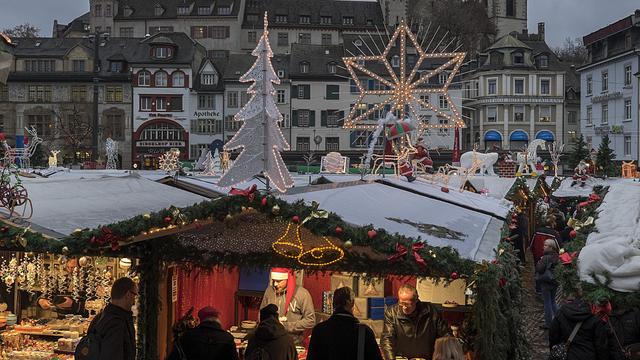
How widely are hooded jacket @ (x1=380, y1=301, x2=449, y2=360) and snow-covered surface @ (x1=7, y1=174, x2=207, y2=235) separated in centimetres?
337

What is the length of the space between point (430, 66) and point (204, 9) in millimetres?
27272

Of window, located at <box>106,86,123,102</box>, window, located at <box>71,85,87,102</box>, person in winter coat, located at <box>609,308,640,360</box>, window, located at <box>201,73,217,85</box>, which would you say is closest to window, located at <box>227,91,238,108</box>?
window, located at <box>201,73,217,85</box>

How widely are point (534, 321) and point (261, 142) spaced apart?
7.20 m

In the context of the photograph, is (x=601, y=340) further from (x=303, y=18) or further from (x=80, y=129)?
(x=303, y=18)

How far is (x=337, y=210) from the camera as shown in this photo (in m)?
8.61

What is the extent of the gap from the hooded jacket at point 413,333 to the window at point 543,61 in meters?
63.0

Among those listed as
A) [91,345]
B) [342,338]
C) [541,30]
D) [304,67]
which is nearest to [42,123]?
[304,67]

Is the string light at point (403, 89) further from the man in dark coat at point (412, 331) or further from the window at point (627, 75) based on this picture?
the window at point (627, 75)

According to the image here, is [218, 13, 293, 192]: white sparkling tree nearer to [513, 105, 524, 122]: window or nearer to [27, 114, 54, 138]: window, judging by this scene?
[27, 114, 54, 138]: window

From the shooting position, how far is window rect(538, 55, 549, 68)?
68.0 metres

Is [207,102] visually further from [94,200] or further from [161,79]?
[94,200]

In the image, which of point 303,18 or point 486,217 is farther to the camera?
point 303,18

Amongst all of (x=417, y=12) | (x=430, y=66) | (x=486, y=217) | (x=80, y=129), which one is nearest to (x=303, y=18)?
(x=417, y=12)

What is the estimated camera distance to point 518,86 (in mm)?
67812
